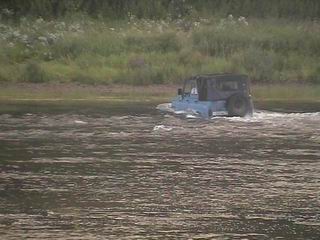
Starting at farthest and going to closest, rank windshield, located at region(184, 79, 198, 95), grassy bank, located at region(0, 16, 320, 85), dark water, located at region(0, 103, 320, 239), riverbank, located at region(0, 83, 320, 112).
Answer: grassy bank, located at region(0, 16, 320, 85), riverbank, located at region(0, 83, 320, 112), windshield, located at region(184, 79, 198, 95), dark water, located at region(0, 103, 320, 239)

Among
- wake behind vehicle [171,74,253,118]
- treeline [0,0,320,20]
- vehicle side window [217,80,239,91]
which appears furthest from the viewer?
treeline [0,0,320,20]

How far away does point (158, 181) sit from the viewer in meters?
16.4

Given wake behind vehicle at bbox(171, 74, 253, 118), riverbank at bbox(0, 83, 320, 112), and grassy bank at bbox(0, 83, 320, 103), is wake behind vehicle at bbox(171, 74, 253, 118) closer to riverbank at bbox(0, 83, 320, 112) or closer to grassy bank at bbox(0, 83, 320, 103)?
riverbank at bbox(0, 83, 320, 112)

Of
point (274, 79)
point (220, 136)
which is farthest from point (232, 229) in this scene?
point (274, 79)

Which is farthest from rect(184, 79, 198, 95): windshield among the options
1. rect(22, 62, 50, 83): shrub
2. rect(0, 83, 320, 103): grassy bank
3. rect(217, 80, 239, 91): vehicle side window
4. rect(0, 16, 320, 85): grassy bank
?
rect(22, 62, 50, 83): shrub

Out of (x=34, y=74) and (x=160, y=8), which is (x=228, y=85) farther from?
(x=160, y=8)

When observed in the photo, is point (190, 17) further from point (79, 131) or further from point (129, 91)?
point (79, 131)

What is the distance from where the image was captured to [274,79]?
4909cm

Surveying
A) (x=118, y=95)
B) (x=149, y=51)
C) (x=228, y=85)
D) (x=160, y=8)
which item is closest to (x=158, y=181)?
(x=228, y=85)

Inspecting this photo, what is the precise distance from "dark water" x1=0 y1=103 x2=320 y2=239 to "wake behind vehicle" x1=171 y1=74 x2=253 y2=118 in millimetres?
2738

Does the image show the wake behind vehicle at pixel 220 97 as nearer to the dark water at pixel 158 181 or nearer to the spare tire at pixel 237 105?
the spare tire at pixel 237 105

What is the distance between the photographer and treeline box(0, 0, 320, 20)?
5666cm

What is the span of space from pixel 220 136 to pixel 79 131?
436cm

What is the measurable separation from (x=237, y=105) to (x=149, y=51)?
20.4 m
